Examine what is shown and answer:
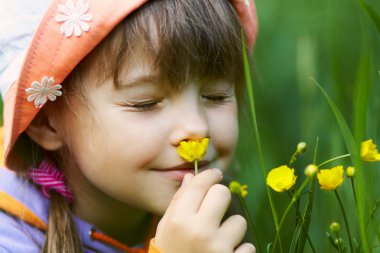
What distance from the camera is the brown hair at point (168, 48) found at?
3.76 ft

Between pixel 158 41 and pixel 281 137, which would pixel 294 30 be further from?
pixel 158 41

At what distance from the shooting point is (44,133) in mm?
1296

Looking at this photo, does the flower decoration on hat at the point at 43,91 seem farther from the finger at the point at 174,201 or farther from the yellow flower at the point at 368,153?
the yellow flower at the point at 368,153

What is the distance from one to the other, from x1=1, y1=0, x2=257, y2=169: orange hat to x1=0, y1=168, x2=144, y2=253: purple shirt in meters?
0.18

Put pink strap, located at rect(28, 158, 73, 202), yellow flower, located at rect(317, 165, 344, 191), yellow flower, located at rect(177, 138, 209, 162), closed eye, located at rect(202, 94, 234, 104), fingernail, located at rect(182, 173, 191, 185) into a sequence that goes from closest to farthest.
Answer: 1. yellow flower, located at rect(317, 165, 344, 191)
2. yellow flower, located at rect(177, 138, 209, 162)
3. fingernail, located at rect(182, 173, 191, 185)
4. closed eye, located at rect(202, 94, 234, 104)
5. pink strap, located at rect(28, 158, 73, 202)

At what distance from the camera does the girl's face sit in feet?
3.67

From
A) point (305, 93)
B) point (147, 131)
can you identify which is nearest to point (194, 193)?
point (147, 131)

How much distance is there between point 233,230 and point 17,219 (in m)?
0.46

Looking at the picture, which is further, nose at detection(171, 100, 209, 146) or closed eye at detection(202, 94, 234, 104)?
closed eye at detection(202, 94, 234, 104)

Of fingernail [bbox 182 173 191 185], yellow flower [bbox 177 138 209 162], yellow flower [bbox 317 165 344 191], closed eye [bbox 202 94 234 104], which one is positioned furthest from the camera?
closed eye [bbox 202 94 234 104]

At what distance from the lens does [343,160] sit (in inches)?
53.1

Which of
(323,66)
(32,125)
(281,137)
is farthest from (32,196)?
(323,66)

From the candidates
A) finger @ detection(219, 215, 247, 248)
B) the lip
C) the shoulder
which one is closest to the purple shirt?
the shoulder

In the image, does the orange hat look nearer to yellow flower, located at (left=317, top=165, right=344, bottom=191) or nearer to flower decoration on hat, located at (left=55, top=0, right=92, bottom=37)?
flower decoration on hat, located at (left=55, top=0, right=92, bottom=37)
